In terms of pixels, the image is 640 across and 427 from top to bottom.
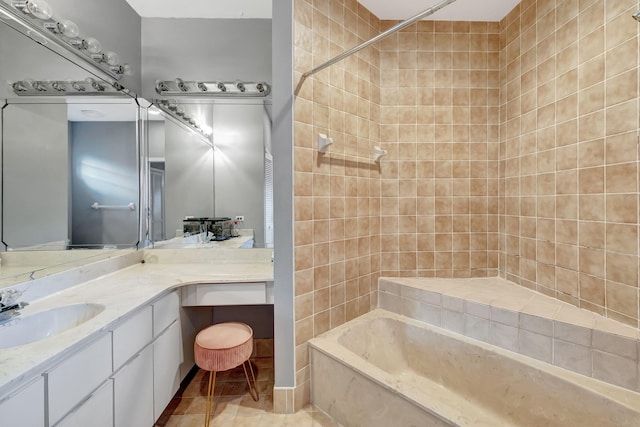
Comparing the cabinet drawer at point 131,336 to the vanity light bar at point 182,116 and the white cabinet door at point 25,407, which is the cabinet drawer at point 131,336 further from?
the vanity light bar at point 182,116

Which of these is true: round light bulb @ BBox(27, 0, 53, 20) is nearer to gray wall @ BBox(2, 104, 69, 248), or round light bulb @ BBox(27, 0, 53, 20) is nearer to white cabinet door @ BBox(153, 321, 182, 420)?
gray wall @ BBox(2, 104, 69, 248)

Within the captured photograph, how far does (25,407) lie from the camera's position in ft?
2.75

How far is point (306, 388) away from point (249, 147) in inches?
74.1

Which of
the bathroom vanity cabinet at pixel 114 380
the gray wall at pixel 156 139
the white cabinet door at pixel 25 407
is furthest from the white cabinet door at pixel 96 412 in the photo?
the gray wall at pixel 156 139

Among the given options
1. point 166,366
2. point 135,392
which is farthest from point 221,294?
point 135,392

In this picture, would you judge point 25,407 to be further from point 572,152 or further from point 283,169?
point 572,152

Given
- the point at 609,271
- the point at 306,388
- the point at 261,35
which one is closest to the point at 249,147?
the point at 261,35

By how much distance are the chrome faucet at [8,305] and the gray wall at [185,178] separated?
116 cm

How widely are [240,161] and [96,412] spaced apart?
178 cm

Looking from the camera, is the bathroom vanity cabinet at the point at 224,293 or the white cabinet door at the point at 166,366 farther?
the bathroom vanity cabinet at the point at 224,293

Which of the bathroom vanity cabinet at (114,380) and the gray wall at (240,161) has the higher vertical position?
the gray wall at (240,161)

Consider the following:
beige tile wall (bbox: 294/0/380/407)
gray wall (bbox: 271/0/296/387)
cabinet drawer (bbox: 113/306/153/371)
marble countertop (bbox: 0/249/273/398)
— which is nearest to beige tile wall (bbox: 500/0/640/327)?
beige tile wall (bbox: 294/0/380/407)

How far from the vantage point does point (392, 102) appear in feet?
7.30

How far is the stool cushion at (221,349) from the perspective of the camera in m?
1.53
